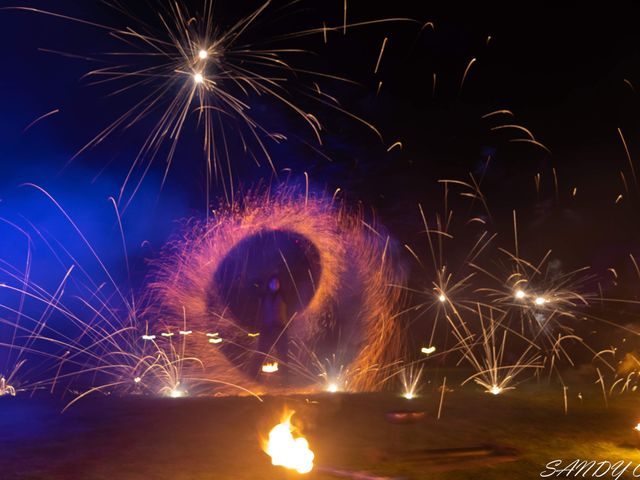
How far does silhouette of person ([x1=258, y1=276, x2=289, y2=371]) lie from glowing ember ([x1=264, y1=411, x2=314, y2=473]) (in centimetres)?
516

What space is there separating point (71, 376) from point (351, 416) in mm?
9494

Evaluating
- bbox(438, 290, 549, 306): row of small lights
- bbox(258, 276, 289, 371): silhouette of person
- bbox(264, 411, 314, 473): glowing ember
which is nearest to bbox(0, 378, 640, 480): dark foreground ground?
bbox(264, 411, 314, 473): glowing ember

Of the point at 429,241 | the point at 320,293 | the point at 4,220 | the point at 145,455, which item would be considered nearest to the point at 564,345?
the point at 429,241

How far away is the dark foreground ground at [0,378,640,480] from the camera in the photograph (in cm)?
418

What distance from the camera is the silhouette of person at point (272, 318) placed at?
10.0 m

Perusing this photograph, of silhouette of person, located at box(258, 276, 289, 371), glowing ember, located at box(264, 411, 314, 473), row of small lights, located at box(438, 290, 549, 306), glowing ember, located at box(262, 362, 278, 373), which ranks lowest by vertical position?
glowing ember, located at box(264, 411, 314, 473)

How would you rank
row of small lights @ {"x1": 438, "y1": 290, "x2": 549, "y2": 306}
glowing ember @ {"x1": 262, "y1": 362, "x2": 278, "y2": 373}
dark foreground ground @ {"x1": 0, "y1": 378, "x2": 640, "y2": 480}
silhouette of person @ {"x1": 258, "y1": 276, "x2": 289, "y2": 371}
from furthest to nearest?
1. row of small lights @ {"x1": 438, "y1": 290, "x2": 549, "y2": 306}
2. glowing ember @ {"x1": 262, "y1": 362, "x2": 278, "y2": 373}
3. silhouette of person @ {"x1": 258, "y1": 276, "x2": 289, "y2": 371}
4. dark foreground ground @ {"x1": 0, "y1": 378, "x2": 640, "y2": 480}

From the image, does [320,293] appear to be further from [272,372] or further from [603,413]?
[603,413]

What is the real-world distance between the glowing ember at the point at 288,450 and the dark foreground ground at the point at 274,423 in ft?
0.32

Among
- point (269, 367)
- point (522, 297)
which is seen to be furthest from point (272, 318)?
point (522, 297)

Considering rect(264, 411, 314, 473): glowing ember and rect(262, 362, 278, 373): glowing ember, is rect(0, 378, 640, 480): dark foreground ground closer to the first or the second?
rect(264, 411, 314, 473): glowing ember

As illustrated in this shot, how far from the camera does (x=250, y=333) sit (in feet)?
36.9

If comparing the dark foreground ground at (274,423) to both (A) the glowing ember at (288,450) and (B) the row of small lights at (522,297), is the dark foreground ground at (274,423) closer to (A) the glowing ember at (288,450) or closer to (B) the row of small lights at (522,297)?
(A) the glowing ember at (288,450)

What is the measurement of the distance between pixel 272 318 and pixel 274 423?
5039 millimetres
